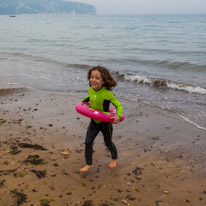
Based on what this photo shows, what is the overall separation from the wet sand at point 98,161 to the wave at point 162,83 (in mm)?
3543

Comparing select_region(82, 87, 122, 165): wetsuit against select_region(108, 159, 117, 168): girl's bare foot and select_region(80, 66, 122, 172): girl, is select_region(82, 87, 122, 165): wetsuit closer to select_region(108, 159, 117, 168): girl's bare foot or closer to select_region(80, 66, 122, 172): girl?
select_region(80, 66, 122, 172): girl

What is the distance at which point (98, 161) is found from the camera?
4.57 m

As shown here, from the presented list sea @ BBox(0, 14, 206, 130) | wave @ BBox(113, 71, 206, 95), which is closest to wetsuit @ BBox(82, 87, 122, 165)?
sea @ BBox(0, 14, 206, 130)

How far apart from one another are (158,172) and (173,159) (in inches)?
24.2

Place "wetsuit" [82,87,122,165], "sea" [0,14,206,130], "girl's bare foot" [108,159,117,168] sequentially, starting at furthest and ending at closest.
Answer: "sea" [0,14,206,130]
"girl's bare foot" [108,159,117,168]
"wetsuit" [82,87,122,165]

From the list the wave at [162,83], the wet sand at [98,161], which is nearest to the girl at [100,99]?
the wet sand at [98,161]

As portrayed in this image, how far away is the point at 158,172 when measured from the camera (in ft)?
14.1

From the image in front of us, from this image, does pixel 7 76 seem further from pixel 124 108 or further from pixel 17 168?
pixel 17 168

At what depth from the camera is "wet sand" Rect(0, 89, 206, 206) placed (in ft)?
11.4

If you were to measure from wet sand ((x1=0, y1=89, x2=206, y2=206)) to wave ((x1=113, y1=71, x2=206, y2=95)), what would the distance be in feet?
11.6

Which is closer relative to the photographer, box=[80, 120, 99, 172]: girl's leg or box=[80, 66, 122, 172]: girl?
box=[80, 66, 122, 172]: girl

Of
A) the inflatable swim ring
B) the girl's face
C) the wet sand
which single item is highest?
the girl's face

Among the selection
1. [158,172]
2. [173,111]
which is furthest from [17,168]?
[173,111]

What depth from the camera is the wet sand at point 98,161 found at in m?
3.47
